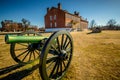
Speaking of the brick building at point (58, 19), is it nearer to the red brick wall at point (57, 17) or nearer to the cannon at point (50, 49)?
the red brick wall at point (57, 17)

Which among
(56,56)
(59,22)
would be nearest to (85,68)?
(56,56)

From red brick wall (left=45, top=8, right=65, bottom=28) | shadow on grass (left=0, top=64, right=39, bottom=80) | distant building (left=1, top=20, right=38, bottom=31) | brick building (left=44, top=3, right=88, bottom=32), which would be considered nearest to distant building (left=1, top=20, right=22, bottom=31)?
distant building (left=1, top=20, right=38, bottom=31)

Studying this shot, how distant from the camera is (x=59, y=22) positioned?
39.1 metres

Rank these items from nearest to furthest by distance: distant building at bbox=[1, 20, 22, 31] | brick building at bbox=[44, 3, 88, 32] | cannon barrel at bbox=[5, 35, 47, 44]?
cannon barrel at bbox=[5, 35, 47, 44], brick building at bbox=[44, 3, 88, 32], distant building at bbox=[1, 20, 22, 31]

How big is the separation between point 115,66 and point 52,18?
37853mm

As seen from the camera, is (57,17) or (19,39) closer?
(19,39)

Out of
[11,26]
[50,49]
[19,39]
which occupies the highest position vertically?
[11,26]

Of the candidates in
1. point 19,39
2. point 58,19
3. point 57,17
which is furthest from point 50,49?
point 57,17

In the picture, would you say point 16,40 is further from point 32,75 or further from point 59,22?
point 59,22

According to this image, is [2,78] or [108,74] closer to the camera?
[2,78]

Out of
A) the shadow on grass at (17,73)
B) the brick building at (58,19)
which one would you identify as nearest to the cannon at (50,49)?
the shadow on grass at (17,73)

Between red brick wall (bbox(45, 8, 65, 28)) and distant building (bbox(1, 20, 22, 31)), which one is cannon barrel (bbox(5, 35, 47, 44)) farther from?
distant building (bbox(1, 20, 22, 31))

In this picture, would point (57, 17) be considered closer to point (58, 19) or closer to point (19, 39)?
point (58, 19)

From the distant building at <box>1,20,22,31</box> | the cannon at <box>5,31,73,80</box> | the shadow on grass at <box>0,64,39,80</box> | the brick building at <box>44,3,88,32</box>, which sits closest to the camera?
the cannon at <box>5,31,73,80</box>
